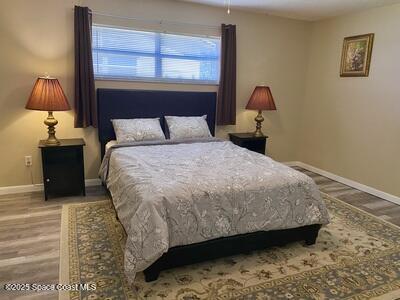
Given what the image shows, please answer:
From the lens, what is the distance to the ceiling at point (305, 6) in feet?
11.8

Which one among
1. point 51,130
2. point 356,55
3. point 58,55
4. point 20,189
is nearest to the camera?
point 51,130

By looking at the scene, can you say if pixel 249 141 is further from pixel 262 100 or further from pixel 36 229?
pixel 36 229

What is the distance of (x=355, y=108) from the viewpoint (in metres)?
4.11

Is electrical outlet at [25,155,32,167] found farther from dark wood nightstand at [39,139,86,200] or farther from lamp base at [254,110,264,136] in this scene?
lamp base at [254,110,264,136]

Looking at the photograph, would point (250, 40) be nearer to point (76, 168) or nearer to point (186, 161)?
point (186, 161)

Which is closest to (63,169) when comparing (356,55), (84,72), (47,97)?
(47,97)

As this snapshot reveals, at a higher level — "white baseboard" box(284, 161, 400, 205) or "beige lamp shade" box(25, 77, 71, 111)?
"beige lamp shade" box(25, 77, 71, 111)

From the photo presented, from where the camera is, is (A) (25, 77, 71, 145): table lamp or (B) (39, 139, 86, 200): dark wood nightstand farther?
(B) (39, 139, 86, 200): dark wood nightstand

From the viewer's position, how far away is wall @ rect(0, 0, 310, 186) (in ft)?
10.8

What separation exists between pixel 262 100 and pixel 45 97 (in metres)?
2.84

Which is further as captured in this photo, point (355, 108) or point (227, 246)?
point (355, 108)

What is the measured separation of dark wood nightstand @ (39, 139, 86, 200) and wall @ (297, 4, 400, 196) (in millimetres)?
3625

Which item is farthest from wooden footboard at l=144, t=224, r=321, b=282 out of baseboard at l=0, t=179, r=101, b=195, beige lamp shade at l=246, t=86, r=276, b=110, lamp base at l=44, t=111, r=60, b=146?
baseboard at l=0, t=179, r=101, b=195

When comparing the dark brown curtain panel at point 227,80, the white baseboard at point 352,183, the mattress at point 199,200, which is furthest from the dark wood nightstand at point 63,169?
the white baseboard at point 352,183
